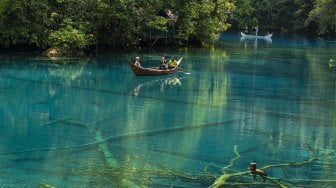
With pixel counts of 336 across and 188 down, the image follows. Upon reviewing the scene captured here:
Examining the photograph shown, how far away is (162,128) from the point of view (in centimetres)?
1703

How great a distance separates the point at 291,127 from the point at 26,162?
9351mm

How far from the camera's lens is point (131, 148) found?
14484mm

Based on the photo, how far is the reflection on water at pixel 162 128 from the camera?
40.4 feet

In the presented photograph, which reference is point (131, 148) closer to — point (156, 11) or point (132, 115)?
point (132, 115)

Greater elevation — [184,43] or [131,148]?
[184,43]

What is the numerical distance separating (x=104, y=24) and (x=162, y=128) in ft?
84.4

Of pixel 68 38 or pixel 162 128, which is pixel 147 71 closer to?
pixel 162 128

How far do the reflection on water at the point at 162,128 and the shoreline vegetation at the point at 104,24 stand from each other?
20.7 feet

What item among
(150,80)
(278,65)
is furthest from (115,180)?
(278,65)

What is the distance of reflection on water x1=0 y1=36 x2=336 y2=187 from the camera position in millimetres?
12328

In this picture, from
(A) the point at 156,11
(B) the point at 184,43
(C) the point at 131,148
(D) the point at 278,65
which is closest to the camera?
(C) the point at 131,148

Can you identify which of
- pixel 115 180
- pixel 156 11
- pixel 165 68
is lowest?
pixel 115 180

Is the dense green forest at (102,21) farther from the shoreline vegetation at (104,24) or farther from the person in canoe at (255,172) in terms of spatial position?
the person in canoe at (255,172)

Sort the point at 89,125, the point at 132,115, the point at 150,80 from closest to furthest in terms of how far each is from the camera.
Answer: the point at 89,125
the point at 132,115
the point at 150,80
